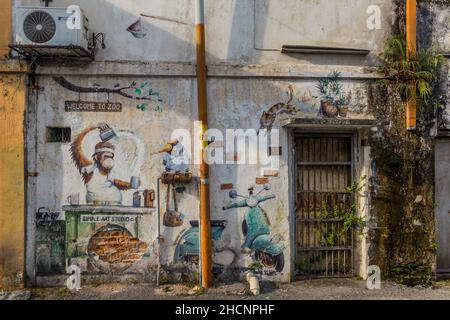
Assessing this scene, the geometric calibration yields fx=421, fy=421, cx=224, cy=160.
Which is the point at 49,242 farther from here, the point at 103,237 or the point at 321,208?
the point at 321,208

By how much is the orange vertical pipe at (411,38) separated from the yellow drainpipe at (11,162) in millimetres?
5452

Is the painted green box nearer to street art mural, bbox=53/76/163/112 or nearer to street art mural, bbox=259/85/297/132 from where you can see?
street art mural, bbox=53/76/163/112

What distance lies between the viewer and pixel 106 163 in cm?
588

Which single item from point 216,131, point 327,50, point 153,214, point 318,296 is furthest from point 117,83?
point 318,296

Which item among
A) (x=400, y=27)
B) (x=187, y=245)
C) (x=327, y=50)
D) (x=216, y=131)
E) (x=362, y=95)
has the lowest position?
(x=187, y=245)

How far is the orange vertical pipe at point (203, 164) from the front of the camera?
5.79m

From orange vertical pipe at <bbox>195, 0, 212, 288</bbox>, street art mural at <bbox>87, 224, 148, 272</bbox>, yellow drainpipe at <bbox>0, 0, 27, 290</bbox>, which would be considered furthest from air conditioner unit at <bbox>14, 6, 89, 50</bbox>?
street art mural at <bbox>87, 224, 148, 272</bbox>

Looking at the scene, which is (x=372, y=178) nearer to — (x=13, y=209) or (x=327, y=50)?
(x=327, y=50)

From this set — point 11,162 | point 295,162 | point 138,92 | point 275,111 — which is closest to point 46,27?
point 138,92

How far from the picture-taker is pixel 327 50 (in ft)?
20.2

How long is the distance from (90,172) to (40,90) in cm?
132

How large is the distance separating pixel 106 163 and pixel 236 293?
2.51 m

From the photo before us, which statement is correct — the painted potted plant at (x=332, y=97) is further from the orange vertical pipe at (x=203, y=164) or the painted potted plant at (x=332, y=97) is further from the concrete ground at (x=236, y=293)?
the concrete ground at (x=236, y=293)

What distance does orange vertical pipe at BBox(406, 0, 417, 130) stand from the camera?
6.16 metres
